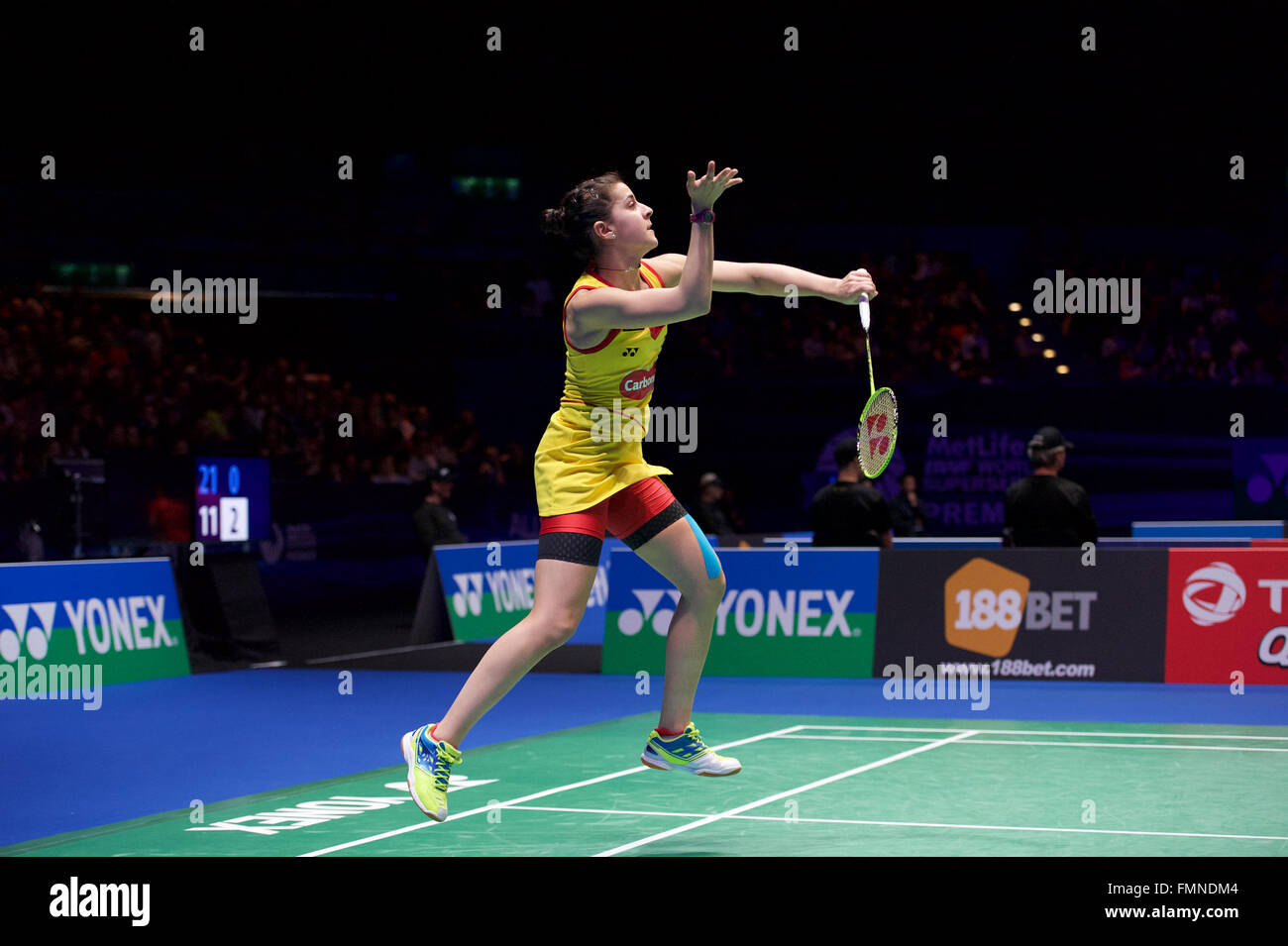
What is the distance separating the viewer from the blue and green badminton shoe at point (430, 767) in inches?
192

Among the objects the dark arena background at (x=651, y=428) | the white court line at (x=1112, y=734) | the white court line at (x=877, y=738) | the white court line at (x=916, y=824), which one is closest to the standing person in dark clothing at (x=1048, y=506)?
the dark arena background at (x=651, y=428)

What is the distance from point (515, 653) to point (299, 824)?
144 cm

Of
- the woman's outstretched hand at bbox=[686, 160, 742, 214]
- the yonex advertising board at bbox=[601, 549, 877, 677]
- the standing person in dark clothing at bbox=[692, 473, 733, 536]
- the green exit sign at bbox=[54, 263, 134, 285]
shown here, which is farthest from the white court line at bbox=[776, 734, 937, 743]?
the green exit sign at bbox=[54, 263, 134, 285]

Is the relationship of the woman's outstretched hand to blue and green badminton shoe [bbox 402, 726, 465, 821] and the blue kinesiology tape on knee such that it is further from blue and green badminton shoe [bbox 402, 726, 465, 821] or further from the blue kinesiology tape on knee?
blue and green badminton shoe [bbox 402, 726, 465, 821]

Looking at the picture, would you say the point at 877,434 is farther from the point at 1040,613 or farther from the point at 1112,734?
the point at 1040,613

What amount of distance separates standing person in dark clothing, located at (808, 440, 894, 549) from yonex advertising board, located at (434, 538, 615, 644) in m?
2.37

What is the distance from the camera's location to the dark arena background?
22.4 ft

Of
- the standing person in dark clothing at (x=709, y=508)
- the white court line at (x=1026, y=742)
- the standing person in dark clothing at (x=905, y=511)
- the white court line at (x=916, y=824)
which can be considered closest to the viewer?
the white court line at (x=916, y=824)

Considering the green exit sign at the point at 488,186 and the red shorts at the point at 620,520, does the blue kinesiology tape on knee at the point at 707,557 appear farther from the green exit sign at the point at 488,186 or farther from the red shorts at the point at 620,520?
the green exit sign at the point at 488,186

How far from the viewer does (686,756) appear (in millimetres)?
5344

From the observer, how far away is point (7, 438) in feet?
53.3

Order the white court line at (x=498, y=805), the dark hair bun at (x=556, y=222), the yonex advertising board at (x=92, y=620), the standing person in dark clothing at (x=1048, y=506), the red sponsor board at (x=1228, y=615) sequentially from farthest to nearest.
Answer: the standing person in dark clothing at (x=1048, y=506), the red sponsor board at (x=1228, y=615), the yonex advertising board at (x=92, y=620), the white court line at (x=498, y=805), the dark hair bun at (x=556, y=222)

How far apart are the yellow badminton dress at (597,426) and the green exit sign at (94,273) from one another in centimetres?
2180

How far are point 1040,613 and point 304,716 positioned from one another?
5193 mm
